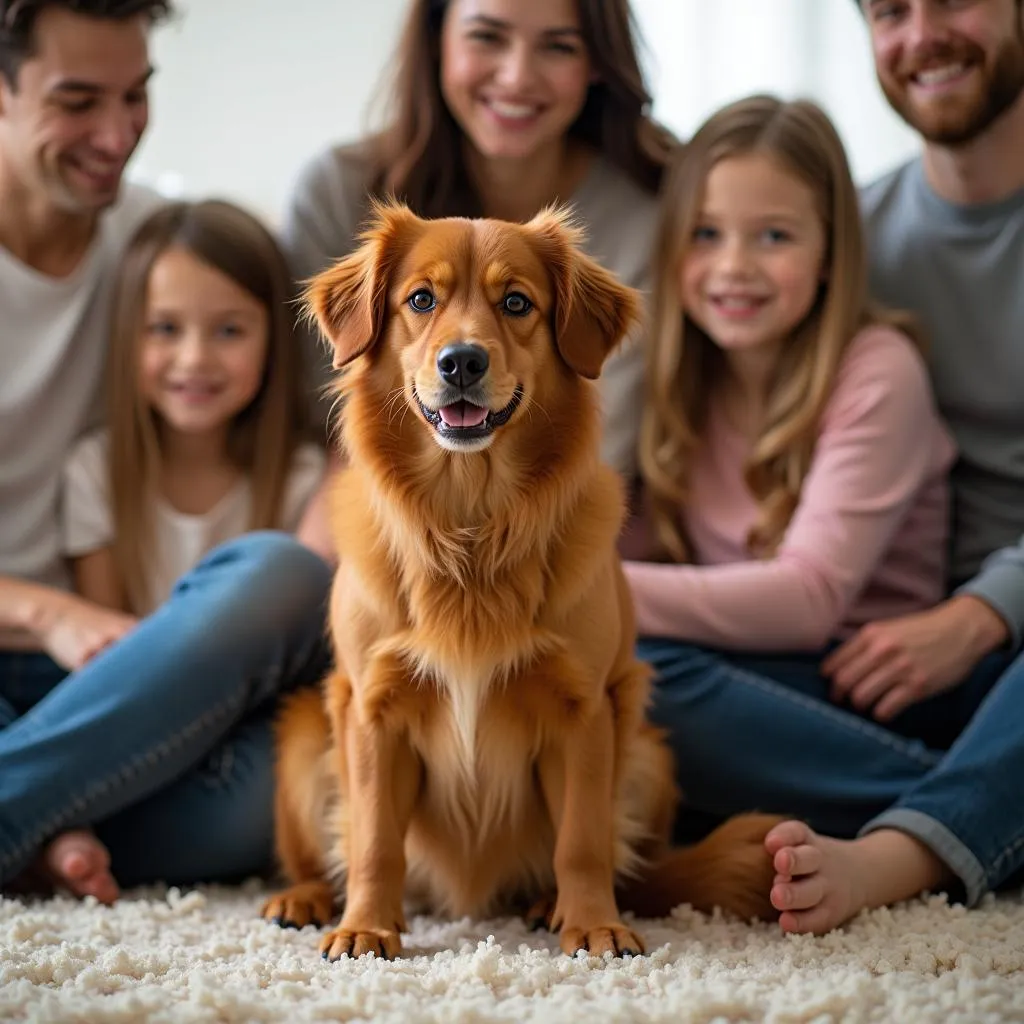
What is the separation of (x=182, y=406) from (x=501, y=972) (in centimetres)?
137

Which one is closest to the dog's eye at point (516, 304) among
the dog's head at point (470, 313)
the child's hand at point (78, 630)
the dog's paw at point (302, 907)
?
the dog's head at point (470, 313)

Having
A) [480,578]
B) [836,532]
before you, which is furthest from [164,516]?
[836,532]

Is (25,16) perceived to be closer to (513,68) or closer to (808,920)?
(513,68)

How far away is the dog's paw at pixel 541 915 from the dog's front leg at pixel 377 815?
22 cm

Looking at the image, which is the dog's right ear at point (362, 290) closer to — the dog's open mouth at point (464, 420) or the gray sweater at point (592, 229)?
the dog's open mouth at point (464, 420)

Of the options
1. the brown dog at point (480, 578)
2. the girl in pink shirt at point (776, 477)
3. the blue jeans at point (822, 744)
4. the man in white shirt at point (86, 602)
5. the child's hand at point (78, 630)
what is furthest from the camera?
the child's hand at point (78, 630)

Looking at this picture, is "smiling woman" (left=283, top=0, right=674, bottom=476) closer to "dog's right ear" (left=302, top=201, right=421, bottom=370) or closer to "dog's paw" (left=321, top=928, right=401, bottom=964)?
"dog's right ear" (left=302, top=201, right=421, bottom=370)

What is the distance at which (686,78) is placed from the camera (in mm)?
4324

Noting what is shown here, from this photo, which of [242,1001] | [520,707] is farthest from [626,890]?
[242,1001]

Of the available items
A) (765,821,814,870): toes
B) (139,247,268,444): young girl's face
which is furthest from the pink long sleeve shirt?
(139,247,268,444): young girl's face

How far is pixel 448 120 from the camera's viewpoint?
2537mm

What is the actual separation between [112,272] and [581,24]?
1029 mm

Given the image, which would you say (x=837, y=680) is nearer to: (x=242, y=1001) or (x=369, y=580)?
(x=369, y=580)

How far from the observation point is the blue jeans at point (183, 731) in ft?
6.13
